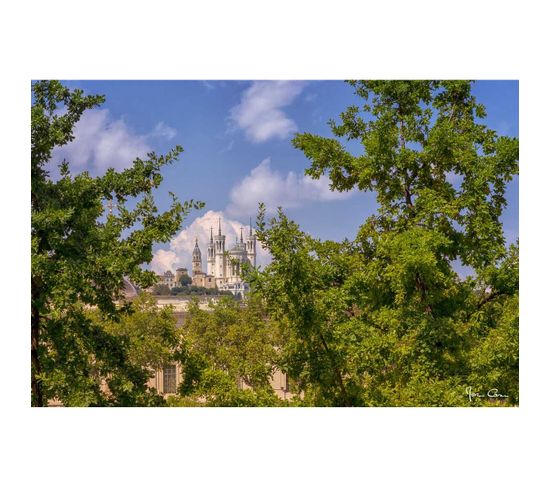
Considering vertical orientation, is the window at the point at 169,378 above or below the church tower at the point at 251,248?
below

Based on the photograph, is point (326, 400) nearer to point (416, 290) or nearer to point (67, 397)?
point (416, 290)

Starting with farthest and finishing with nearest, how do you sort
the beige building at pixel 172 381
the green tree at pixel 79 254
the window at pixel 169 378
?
the window at pixel 169 378 → the beige building at pixel 172 381 → the green tree at pixel 79 254

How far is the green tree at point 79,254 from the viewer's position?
6012mm

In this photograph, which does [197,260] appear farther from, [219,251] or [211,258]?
[219,251]

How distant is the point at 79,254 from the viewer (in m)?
6.11

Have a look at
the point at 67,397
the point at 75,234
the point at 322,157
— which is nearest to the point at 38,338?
the point at 67,397

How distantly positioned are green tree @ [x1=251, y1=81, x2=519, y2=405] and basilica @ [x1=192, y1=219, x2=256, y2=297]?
338 millimetres

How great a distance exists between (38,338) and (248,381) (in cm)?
189

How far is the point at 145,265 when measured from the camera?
6352mm

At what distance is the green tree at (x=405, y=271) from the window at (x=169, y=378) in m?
1.40

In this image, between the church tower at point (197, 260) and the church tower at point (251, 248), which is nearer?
the church tower at point (251, 248)
